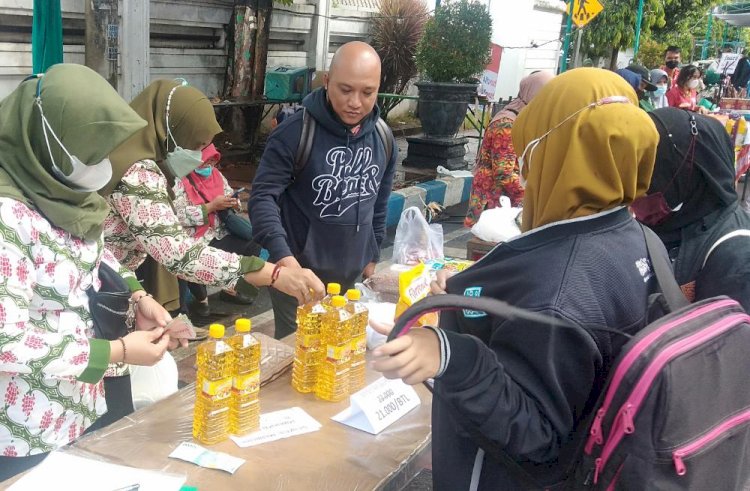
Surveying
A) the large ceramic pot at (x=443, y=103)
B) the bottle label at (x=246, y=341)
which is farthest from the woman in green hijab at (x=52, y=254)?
the large ceramic pot at (x=443, y=103)

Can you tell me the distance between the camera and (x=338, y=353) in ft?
6.65

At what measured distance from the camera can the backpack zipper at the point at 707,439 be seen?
1224 millimetres

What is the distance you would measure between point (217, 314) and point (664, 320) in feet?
13.1

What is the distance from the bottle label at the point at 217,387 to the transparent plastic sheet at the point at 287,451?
0.50 ft

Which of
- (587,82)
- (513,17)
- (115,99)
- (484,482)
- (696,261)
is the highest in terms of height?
(513,17)

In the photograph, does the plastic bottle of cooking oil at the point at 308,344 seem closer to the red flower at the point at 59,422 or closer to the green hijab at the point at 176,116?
the red flower at the point at 59,422

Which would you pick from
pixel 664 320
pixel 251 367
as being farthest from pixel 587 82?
pixel 251 367

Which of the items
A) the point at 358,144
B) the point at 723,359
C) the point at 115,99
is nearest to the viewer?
the point at 723,359

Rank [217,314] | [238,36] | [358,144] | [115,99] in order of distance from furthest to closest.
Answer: [238,36]
[217,314]
[358,144]
[115,99]

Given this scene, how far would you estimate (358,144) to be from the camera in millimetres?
3094

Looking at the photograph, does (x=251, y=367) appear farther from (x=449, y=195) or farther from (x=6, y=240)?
(x=449, y=195)

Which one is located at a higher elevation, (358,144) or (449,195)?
(358,144)

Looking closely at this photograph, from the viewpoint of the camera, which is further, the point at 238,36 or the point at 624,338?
the point at 238,36

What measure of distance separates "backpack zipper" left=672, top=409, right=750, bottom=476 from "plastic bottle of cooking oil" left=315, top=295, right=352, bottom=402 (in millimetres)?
1036
